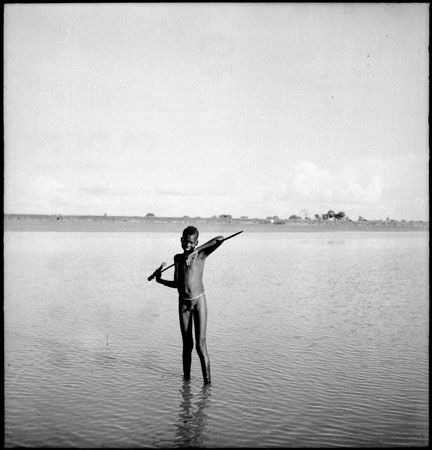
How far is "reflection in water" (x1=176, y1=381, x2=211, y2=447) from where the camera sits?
554 cm

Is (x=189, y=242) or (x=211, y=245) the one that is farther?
(x=189, y=242)

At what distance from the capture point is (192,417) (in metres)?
6.08

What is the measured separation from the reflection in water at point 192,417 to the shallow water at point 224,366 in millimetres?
18

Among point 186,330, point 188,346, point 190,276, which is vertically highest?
point 190,276

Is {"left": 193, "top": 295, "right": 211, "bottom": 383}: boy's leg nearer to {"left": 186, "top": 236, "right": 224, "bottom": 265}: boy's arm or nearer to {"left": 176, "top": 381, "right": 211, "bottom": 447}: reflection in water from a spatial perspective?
{"left": 176, "top": 381, "right": 211, "bottom": 447}: reflection in water

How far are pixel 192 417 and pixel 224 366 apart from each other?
1817 millimetres

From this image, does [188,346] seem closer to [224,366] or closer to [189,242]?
[224,366]

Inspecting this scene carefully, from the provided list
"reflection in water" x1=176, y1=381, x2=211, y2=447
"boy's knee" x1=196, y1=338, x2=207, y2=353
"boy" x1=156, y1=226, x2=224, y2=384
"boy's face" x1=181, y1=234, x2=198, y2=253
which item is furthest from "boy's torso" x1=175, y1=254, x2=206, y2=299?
Answer: "reflection in water" x1=176, y1=381, x2=211, y2=447

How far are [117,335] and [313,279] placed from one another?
27.5 ft

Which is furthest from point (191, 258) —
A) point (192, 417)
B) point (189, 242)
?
point (192, 417)

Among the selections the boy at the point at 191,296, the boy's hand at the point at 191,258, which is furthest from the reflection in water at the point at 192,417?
the boy's hand at the point at 191,258

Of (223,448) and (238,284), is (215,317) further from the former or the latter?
(223,448)

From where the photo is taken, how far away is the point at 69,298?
13.1m

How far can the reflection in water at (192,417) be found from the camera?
5543 mm
